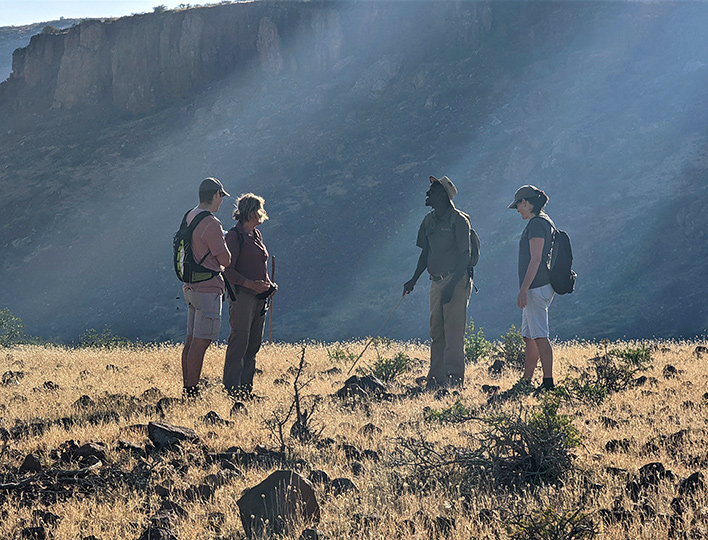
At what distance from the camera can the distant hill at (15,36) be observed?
346ft

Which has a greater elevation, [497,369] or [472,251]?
[472,251]

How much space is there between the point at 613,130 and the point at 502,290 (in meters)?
11.8

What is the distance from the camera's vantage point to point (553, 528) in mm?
2988

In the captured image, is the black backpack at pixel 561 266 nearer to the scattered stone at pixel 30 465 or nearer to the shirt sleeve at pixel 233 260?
the shirt sleeve at pixel 233 260

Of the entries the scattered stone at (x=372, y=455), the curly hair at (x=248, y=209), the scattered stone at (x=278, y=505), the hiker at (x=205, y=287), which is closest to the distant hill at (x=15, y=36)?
the curly hair at (x=248, y=209)

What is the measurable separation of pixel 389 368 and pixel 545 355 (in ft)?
6.22

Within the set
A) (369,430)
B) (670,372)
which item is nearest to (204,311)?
(369,430)

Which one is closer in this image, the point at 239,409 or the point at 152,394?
the point at 239,409

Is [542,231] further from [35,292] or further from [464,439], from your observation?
[35,292]

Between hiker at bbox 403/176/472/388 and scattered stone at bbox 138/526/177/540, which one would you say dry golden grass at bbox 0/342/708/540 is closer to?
scattered stone at bbox 138/526/177/540

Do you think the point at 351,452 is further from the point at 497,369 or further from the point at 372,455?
the point at 497,369

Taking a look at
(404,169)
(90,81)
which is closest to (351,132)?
(404,169)

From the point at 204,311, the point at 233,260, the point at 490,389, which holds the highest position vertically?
the point at 233,260

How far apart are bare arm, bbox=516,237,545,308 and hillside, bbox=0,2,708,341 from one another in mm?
25944
